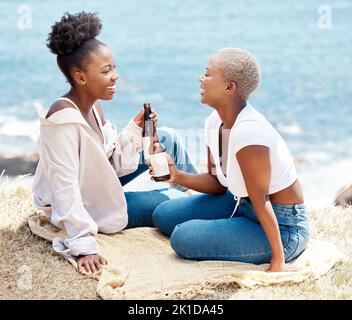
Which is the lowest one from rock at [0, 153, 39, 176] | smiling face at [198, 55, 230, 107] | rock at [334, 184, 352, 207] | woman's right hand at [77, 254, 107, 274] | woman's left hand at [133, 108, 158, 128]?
rock at [0, 153, 39, 176]

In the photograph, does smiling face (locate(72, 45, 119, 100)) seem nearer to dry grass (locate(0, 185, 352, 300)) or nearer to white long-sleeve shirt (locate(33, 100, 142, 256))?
white long-sleeve shirt (locate(33, 100, 142, 256))

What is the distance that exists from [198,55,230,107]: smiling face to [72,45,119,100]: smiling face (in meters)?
0.46

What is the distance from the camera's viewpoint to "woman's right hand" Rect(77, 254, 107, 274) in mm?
3412

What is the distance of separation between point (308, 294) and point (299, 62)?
13695 millimetres

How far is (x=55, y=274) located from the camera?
3434 millimetres

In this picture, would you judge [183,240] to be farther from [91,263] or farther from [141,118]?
[141,118]

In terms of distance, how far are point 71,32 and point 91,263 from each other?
3.40 feet

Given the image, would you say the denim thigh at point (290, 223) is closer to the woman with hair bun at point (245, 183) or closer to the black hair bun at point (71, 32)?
the woman with hair bun at point (245, 183)

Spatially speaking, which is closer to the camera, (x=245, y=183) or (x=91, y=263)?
(x=245, y=183)

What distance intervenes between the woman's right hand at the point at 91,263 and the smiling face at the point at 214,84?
2.77 feet

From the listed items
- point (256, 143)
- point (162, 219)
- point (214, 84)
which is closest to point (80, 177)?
point (162, 219)

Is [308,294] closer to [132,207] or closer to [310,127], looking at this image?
[132,207]

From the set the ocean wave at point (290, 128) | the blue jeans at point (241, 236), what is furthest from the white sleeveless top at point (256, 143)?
the ocean wave at point (290, 128)

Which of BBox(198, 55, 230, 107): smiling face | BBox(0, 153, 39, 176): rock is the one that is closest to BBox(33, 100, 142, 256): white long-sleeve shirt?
BBox(198, 55, 230, 107): smiling face
